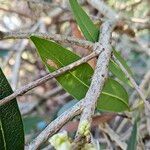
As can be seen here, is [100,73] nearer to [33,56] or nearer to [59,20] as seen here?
[59,20]

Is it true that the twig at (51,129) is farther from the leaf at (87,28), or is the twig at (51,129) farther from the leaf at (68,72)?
the leaf at (87,28)

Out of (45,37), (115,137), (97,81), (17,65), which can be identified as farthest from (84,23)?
(17,65)

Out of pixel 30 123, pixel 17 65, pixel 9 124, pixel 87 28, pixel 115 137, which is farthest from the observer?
pixel 17 65

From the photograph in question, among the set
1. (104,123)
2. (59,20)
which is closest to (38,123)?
(104,123)

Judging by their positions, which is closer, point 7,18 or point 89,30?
point 89,30

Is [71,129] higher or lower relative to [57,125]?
lower

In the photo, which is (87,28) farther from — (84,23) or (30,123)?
(30,123)

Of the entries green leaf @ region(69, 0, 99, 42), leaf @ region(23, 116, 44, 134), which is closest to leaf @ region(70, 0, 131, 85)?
green leaf @ region(69, 0, 99, 42)
